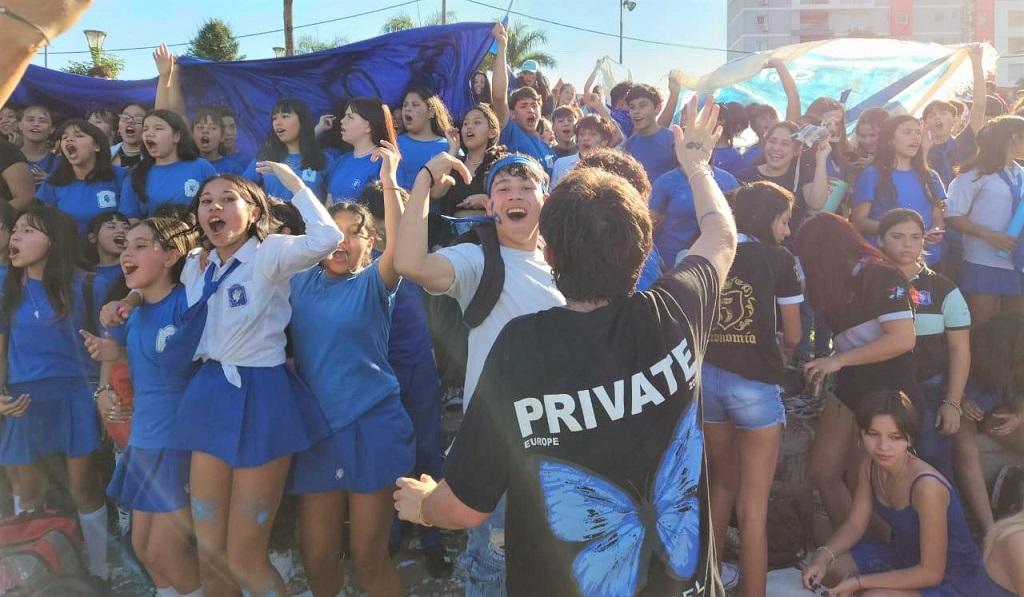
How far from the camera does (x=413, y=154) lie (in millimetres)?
4719

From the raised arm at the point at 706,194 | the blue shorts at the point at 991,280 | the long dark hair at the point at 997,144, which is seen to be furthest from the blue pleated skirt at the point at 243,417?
the long dark hair at the point at 997,144

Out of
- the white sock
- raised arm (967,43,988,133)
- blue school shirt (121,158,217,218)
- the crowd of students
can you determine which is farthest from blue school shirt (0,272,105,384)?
raised arm (967,43,988,133)

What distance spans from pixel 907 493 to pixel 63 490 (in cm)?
411

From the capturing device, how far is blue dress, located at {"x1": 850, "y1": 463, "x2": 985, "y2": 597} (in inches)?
115

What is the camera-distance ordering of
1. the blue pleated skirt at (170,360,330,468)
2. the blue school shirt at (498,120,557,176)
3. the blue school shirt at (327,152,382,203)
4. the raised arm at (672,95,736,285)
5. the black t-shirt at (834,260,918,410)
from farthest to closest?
1. the blue school shirt at (498,120,557,176)
2. the blue school shirt at (327,152,382,203)
3. the black t-shirt at (834,260,918,410)
4. the blue pleated skirt at (170,360,330,468)
5. the raised arm at (672,95,736,285)

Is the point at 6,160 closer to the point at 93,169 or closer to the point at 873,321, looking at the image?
the point at 93,169

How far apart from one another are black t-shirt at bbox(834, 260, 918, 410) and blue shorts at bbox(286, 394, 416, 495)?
2.15m

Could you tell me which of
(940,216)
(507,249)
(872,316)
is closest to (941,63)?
(940,216)

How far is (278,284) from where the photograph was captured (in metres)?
2.81

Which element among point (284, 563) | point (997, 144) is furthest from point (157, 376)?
point (997, 144)

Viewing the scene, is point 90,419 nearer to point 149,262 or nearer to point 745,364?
point 149,262

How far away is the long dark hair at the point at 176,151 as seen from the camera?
4414mm

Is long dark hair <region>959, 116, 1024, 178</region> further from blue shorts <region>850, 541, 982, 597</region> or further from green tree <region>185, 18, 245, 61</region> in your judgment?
green tree <region>185, 18, 245, 61</region>

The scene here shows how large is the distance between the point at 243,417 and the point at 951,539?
9.45 feet
